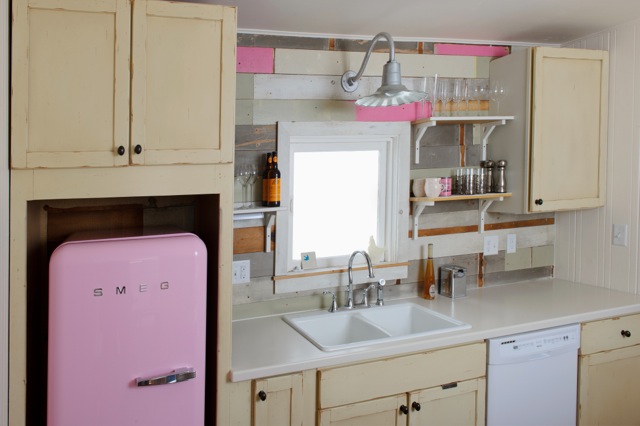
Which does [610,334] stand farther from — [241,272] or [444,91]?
[241,272]

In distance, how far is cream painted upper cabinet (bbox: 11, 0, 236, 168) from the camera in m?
1.96

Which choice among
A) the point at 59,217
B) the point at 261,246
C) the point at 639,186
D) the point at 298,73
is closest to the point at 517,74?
the point at 639,186

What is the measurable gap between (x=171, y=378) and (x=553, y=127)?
7.40ft

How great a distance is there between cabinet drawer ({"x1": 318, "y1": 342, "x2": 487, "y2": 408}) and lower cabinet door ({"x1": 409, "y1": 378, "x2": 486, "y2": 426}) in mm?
33

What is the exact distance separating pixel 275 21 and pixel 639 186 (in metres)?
2.03

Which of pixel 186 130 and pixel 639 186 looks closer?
pixel 186 130

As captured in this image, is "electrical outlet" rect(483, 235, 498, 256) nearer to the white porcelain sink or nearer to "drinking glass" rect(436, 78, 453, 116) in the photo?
the white porcelain sink

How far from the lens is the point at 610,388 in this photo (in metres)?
3.11

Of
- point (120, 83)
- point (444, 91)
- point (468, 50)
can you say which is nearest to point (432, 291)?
point (444, 91)

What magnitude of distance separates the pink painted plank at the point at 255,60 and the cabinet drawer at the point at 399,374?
1.39 meters

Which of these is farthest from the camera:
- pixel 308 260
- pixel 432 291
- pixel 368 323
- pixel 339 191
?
pixel 432 291

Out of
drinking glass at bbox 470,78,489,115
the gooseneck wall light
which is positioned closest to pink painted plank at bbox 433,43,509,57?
drinking glass at bbox 470,78,489,115

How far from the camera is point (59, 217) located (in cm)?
250

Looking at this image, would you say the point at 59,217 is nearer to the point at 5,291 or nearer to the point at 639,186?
the point at 5,291
